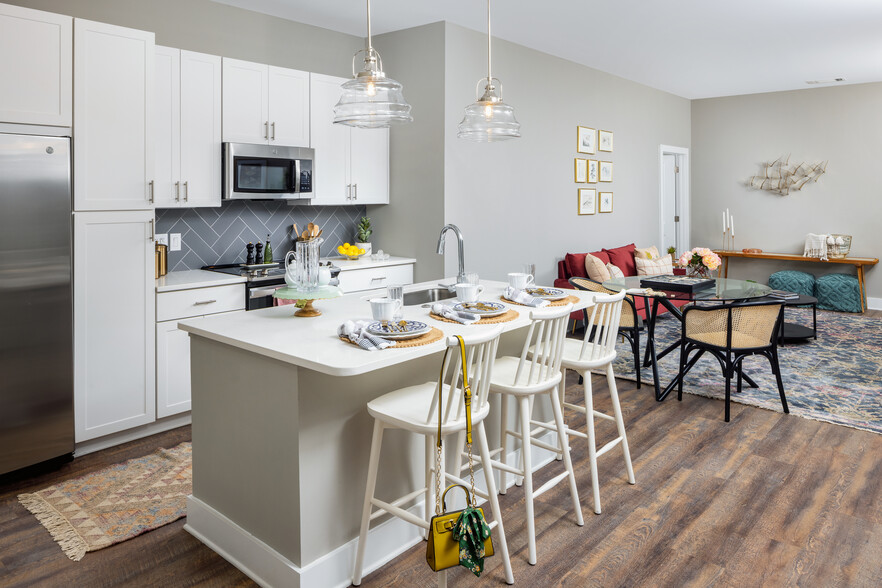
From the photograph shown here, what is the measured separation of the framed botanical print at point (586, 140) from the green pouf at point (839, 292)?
3.53 m

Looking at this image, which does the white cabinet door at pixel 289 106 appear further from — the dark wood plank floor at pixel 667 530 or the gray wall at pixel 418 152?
the dark wood plank floor at pixel 667 530

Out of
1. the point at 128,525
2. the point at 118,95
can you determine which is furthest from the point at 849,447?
the point at 118,95

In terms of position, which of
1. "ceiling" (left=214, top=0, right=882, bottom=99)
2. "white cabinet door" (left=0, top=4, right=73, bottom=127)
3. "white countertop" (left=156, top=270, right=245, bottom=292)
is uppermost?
"ceiling" (left=214, top=0, right=882, bottom=99)

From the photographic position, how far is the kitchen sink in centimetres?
321

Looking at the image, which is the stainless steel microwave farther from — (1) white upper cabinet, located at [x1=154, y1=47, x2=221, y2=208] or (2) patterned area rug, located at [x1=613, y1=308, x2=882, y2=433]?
(2) patterned area rug, located at [x1=613, y1=308, x2=882, y2=433]

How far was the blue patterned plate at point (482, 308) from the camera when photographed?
8.46 ft

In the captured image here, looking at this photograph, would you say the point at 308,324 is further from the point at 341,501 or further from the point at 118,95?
the point at 118,95

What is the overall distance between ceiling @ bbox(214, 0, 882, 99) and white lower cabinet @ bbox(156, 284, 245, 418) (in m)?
2.08

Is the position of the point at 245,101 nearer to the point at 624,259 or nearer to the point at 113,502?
the point at 113,502

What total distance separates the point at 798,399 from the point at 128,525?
13.5 ft

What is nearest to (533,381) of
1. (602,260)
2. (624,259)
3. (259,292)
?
(259,292)

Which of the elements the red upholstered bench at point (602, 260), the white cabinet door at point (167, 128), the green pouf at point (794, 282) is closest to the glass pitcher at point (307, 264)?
the white cabinet door at point (167, 128)

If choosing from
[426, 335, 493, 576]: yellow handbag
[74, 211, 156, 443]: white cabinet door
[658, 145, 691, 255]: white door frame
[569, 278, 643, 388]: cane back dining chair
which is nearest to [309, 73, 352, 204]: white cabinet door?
[74, 211, 156, 443]: white cabinet door

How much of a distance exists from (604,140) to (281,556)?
5.84 meters
